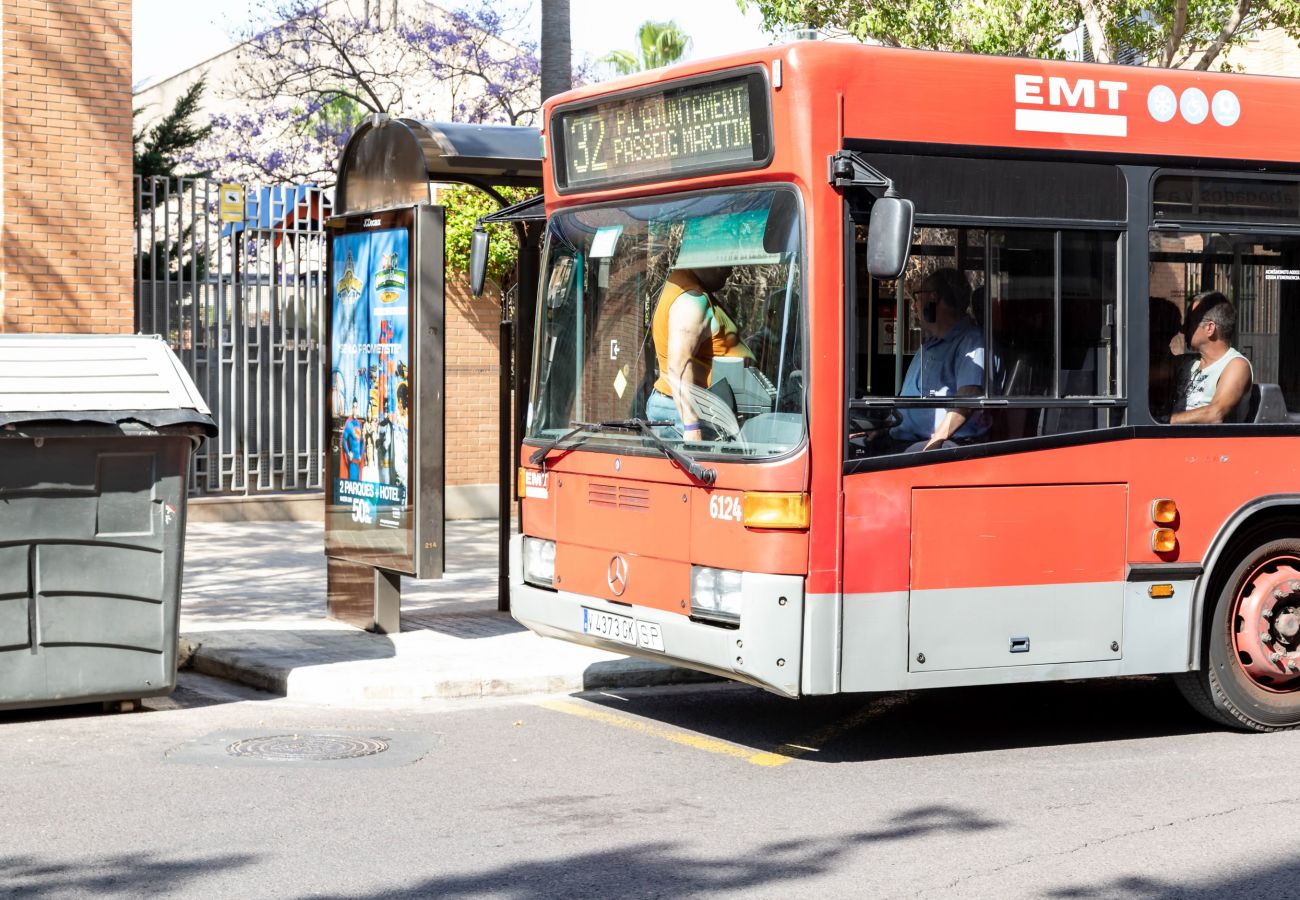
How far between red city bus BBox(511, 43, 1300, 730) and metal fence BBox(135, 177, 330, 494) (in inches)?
353

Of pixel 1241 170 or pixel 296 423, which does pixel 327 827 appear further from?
pixel 296 423

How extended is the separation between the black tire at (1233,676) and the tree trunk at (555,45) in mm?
7551

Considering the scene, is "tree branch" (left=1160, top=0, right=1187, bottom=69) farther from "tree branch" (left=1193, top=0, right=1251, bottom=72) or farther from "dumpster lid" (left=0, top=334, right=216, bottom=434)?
"dumpster lid" (left=0, top=334, right=216, bottom=434)

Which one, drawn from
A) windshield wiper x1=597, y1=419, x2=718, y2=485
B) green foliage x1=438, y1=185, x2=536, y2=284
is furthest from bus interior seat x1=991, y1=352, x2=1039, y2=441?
green foliage x1=438, y1=185, x2=536, y2=284

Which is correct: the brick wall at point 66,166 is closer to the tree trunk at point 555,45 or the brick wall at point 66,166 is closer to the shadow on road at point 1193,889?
the tree trunk at point 555,45

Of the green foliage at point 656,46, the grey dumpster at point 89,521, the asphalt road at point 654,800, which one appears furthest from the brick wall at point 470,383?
the green foliage at point 656,46

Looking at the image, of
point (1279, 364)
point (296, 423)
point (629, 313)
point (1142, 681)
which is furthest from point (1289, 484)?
point (296, 423)

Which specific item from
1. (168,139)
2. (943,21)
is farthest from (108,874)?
(168,139)

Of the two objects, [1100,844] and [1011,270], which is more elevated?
[1011,270]

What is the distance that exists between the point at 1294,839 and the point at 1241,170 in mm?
3273

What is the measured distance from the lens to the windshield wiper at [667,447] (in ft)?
23.3

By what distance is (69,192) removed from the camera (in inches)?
604

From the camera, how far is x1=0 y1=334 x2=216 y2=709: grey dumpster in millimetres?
7879

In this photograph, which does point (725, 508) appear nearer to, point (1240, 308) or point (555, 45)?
point (1240, 308)
